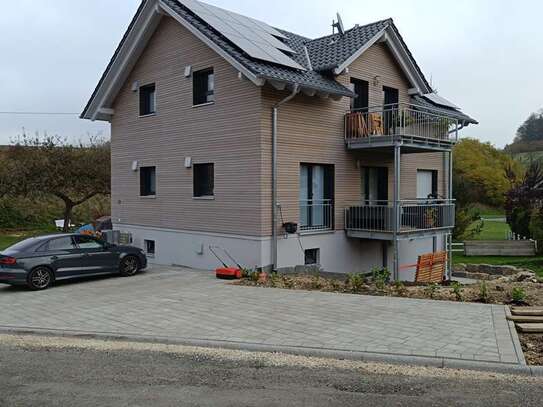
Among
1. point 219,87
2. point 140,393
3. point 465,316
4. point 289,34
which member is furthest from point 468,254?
point 140,393

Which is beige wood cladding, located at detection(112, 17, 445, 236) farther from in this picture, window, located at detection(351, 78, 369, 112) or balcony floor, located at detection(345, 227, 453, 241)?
balcony floor, located at detection(345, 227, 453, 241)

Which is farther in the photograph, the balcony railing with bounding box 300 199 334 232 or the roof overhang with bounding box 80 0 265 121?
the roof overhang with bounding box 80 0 265 121

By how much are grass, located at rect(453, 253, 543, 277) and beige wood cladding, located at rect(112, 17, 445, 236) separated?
569 cm

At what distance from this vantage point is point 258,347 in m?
7.09

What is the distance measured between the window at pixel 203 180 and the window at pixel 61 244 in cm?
439

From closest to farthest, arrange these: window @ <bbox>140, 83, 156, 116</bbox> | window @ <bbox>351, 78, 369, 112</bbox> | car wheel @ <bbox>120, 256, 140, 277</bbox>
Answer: car wheel @ <bbox>120, 256, 140, 277</bbox>, window @ <bbox>351, 78, 369, 112</bbox>, window @ <bbox>140, 83, 156, 116</bbox>

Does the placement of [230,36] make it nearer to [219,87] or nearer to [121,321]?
[219,87]

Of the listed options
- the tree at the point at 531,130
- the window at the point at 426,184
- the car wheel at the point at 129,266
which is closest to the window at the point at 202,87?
the car wheel at the point at 129,266

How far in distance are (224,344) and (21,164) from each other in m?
24.8

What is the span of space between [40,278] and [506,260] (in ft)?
62.9

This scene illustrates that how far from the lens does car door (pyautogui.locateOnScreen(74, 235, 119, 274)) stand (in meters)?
13.4

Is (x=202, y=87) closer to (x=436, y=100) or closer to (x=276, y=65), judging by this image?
(x=276, y=65)

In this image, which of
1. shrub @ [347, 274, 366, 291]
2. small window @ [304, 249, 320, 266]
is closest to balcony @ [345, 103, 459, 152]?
small window @ [304, 249, 320, 266]

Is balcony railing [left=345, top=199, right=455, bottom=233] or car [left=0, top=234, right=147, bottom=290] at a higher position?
balcony railing [left=345, top=199, right=455, bottom=233]
